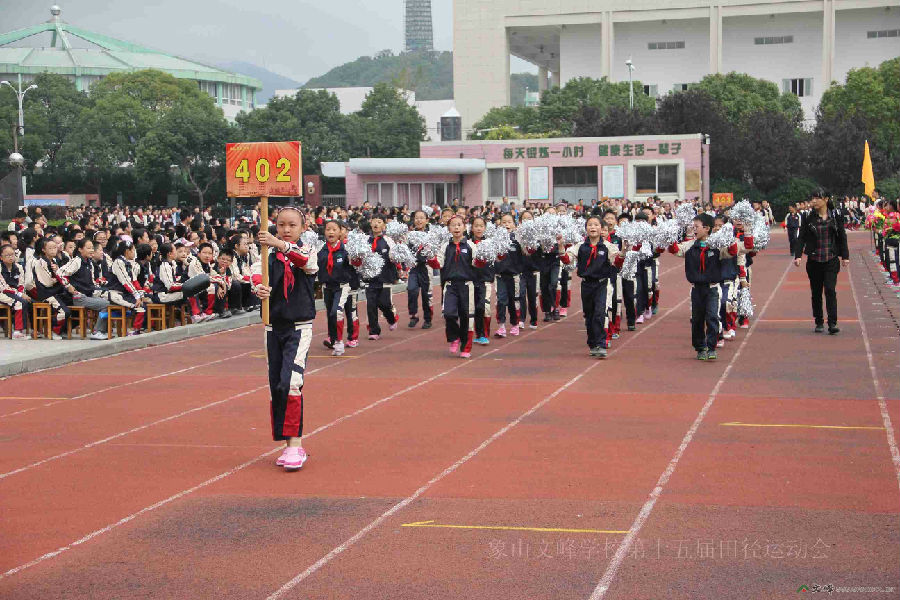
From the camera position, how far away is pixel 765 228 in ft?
55.5

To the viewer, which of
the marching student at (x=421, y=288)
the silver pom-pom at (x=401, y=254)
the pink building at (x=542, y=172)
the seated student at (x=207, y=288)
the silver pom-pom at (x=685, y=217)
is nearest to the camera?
the silver pom-pom at (x=685, y=217)

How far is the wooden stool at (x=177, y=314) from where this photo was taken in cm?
1922

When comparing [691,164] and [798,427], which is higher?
Answer: [691,164]

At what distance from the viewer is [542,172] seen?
2480 inches

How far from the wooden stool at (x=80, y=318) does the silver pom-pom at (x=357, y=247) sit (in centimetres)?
475

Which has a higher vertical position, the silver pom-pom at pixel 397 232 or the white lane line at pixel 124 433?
the silver pom-pom at pixel 397 232

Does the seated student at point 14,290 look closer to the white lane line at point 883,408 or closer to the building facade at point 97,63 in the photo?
the white lane line at point 883,408

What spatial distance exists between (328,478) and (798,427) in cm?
431

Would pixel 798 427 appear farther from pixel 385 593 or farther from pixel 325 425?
pixel 385 593

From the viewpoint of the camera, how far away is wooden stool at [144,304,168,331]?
18.9 m

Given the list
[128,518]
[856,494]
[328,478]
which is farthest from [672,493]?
[128,518]

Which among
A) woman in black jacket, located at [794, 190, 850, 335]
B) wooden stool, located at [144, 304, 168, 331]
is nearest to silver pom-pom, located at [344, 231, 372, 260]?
wooden stool, located at [144, 304, 168, 331]

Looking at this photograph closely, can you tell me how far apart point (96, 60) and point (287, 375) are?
400 feet

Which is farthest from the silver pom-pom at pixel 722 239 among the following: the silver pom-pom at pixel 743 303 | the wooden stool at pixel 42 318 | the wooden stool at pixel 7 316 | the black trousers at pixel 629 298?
the wooden stool at pixel 7 316
